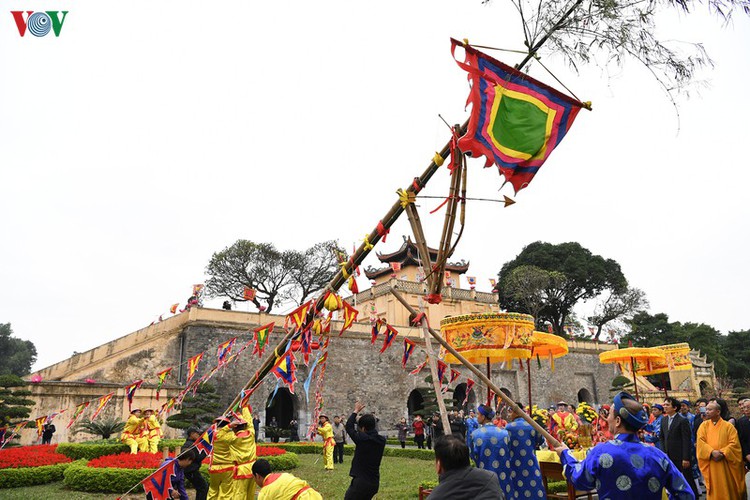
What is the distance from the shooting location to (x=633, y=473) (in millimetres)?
3119

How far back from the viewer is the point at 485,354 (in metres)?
9.98

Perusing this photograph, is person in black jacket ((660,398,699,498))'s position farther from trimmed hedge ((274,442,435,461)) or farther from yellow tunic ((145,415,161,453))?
yellow tunic ((145,415,161,453))

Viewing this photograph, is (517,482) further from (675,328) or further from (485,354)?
(675,328)

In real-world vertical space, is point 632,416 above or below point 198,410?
above

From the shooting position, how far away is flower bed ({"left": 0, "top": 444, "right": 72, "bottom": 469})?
1058 centimetres

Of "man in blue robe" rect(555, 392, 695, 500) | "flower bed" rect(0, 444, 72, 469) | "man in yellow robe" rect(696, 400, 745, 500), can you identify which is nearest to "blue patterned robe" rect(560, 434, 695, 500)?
"man in blue robe" rect(555, 392, 695, 500)

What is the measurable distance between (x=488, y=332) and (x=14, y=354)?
159 feet

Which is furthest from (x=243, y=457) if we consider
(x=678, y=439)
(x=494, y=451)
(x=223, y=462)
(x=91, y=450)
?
(x=91, y=450)

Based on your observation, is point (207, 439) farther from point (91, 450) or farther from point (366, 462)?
point (91, 450)

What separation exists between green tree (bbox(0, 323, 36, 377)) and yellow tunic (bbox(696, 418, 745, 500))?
160 ft

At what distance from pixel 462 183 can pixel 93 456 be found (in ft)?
40.8

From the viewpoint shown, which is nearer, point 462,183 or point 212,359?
point 462,183

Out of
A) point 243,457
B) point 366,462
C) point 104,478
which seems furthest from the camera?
point 104,478

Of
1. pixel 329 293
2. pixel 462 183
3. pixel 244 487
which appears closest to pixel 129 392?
pixel 244 487
